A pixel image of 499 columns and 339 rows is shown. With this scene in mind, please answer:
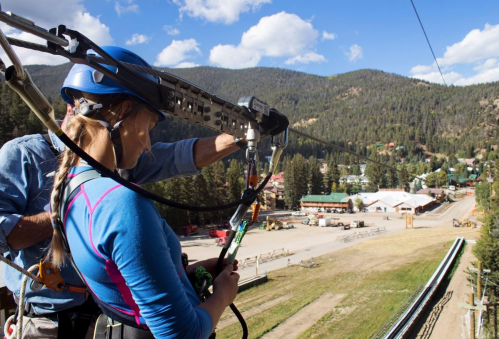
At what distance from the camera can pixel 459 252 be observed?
27.8 metres

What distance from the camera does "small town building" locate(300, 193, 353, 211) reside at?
6469cm

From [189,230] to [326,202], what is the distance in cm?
3293

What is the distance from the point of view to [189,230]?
134 ft

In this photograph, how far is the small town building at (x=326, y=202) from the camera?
212 feet

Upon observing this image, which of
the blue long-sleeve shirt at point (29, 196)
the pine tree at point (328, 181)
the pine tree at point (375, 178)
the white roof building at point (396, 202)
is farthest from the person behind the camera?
the pine tree at point (375, 178)

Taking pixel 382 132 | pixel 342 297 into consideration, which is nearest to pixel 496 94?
pixel 382 132

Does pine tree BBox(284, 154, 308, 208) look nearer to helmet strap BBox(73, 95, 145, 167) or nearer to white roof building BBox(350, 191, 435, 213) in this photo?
white roof building BBox(350, 191, 435, 213)

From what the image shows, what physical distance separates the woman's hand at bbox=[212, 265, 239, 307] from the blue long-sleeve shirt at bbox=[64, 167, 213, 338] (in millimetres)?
280

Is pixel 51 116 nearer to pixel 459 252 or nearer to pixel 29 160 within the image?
pixel 29 160

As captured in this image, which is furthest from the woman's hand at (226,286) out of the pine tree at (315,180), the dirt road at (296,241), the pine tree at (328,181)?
the pine tree at (328,181)

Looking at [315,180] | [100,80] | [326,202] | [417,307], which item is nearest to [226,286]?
[100,80]

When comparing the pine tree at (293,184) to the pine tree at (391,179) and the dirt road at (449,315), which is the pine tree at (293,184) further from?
the dirt road at (449,315)

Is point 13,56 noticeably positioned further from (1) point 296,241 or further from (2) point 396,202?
(2) point 396,202

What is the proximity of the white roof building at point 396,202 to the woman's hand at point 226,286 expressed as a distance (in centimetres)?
6467
